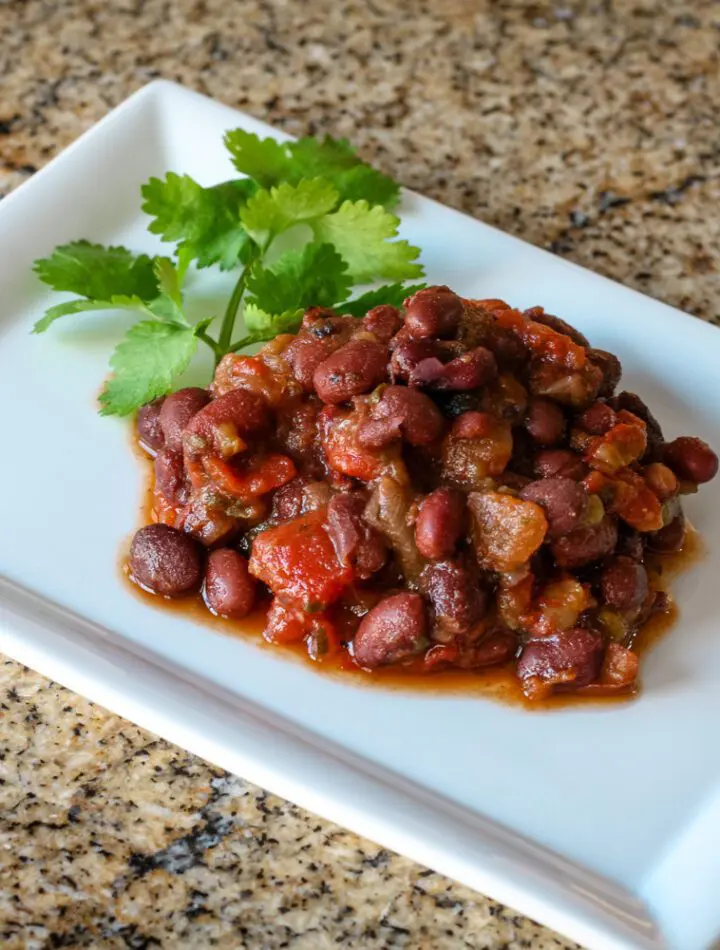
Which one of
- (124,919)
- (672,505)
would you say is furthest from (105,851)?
(672,505)

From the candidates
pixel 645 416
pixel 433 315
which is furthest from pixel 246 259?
pixel 645 416

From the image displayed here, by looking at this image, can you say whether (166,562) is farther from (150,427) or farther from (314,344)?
(314,344)

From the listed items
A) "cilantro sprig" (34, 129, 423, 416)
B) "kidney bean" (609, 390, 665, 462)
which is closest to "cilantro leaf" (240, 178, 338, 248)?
"cilantro sprig" (34, 129, 423, 416)

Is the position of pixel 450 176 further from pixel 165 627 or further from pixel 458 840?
pixel 458 840

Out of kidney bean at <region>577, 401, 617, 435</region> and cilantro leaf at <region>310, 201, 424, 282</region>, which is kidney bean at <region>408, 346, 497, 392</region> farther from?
cilantro leaf at <region>310, 201, 424, 282</region>

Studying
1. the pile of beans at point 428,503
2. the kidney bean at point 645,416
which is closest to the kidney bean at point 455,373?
the pile of beans at point 428,503
